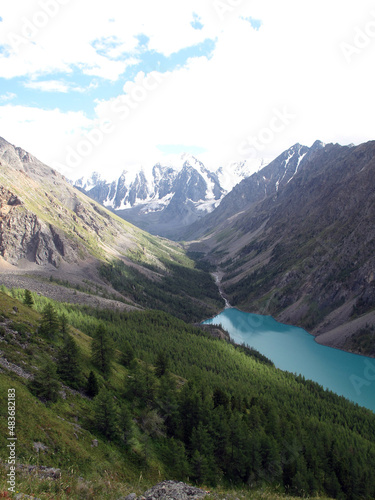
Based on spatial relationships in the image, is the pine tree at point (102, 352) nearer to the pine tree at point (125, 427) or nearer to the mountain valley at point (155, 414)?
the mountain valley at point (155, 414)

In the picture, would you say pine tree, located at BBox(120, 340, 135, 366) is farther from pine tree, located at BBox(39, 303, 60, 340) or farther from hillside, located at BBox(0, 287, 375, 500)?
pine tree, located at BBox(39, 303, 60, 340)

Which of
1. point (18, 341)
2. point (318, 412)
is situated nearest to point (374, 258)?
point (318, 412)

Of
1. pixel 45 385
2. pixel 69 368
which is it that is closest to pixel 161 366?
pixel 69 368

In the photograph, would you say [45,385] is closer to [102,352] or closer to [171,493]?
[171,493]

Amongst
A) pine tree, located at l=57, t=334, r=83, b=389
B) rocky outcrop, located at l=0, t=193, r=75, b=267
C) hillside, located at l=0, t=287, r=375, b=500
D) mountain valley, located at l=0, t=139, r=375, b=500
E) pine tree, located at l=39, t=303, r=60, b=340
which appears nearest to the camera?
hillside, located at l=0, t=287, r=375, b=500

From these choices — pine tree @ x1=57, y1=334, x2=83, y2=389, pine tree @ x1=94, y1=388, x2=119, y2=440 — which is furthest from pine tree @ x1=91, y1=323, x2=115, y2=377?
pine tree @ x1=94, y1=388, x2=119, y2=440

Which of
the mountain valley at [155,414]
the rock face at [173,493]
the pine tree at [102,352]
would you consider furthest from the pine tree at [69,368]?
the rock face at [173,493]

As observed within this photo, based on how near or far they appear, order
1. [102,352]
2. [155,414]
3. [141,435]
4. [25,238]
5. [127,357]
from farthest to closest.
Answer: [25,238] → [127,357] → [102,352] → [155,414] → [141,435]
